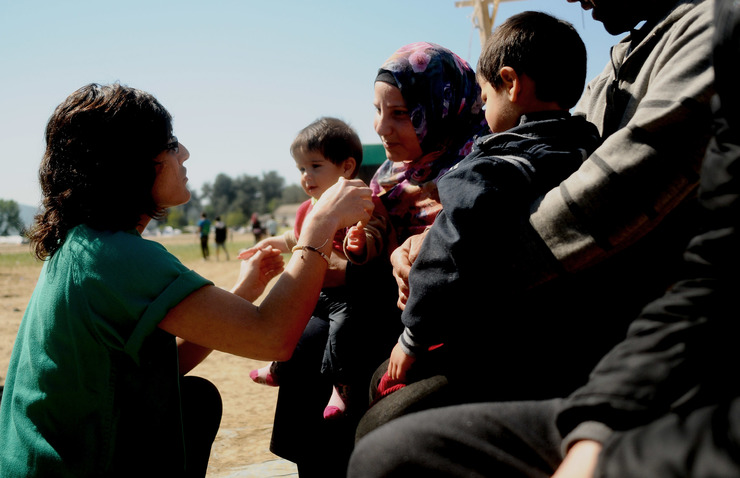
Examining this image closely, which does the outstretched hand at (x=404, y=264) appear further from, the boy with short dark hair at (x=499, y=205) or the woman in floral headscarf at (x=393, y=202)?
the woman in floral headscarf at (x=393, y=202)

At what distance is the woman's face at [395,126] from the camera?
241cm

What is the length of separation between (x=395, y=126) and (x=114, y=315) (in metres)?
1.25

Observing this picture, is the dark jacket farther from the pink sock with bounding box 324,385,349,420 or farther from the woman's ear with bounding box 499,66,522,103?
the pink sock with bounding box 324,385,349,420

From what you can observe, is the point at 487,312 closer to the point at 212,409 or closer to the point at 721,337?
the point at 721,337

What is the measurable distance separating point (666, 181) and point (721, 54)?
395 mm

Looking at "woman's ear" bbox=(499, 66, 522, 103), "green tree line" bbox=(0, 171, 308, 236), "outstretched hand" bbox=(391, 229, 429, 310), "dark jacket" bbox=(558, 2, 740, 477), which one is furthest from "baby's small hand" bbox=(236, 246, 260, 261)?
"green tree line" bbox=(0, 171, 308, 236)

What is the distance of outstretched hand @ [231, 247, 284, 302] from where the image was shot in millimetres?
2396

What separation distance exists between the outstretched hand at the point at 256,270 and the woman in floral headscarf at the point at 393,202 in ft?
1.02

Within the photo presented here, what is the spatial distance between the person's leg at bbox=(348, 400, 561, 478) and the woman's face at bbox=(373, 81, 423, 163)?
1277mm

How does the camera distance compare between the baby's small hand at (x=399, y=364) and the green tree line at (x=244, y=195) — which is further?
the green tree line at (x=244, y=195)

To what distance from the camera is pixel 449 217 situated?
5.10 ft

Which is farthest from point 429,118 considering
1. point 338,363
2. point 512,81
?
point 338,363

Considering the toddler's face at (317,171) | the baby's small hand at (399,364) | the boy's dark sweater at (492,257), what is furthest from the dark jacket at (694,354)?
the toddler's face at (317,171)

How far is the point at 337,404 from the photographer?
2414 mm
